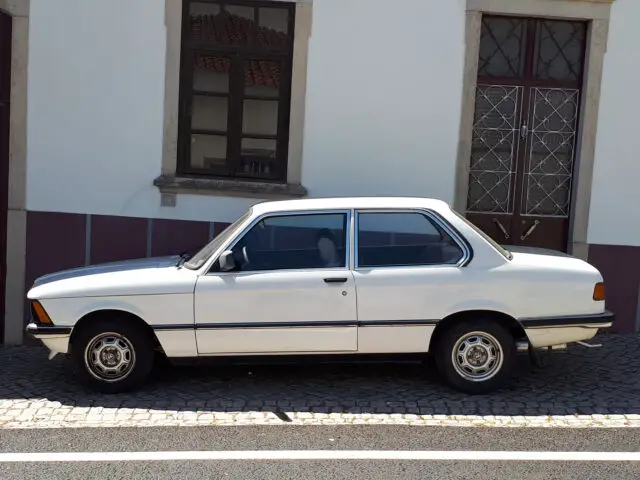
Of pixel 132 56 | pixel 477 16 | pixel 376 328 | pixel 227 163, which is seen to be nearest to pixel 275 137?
pixel 227 163

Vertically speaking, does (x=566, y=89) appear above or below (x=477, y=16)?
below

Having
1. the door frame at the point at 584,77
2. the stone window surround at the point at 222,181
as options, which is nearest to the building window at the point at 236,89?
the stone window surround at the point at 222,181

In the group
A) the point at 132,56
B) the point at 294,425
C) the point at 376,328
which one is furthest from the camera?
the point at 132,56

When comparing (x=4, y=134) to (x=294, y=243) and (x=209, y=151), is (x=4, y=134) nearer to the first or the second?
(x=209, y=151)

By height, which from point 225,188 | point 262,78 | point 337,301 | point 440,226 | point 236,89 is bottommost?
point 337,301

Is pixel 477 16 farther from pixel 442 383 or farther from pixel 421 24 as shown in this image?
pixel 442 383

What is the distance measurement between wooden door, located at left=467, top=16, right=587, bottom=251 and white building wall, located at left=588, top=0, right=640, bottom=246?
1.07 ft

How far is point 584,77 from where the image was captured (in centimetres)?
851

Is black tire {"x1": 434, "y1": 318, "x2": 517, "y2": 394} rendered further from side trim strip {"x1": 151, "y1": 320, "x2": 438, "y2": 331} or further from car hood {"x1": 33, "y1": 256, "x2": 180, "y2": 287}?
car hood {"x1": 33, "y1": 256, "x2": 180, "y2": 287}

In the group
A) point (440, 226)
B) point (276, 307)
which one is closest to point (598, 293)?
point (440, 226)

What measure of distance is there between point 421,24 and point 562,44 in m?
1.71

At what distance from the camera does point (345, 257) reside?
606 cm

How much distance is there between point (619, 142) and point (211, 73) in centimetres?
454

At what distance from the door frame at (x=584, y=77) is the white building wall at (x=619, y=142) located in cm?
9
